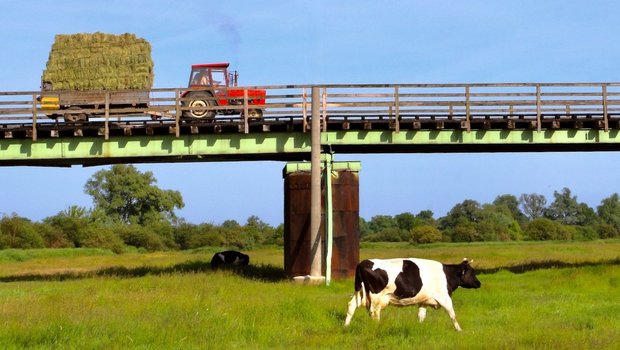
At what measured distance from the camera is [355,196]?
25328 mm

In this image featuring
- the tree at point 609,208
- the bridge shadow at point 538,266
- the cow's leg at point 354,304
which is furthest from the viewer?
the tree at point 609,208

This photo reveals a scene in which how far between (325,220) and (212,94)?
8986 mm

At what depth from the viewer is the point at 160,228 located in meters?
79.9

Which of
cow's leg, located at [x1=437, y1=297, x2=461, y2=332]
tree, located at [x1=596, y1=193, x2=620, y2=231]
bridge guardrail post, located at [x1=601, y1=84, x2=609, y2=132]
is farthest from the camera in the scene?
tree, located at [x1=596, y1=193, x2=620, y2=231]

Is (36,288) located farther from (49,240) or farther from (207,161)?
(49,240)

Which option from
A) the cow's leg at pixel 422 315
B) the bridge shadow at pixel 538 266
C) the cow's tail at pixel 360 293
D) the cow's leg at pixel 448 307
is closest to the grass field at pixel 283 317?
the cow's leg at pixel 422 315

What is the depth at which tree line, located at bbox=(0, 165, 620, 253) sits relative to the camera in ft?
225

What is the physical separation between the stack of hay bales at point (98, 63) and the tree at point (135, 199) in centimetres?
6995

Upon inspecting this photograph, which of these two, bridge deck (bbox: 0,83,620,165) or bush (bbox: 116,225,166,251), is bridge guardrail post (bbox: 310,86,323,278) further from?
bush (bbox: 116,225,166,251)

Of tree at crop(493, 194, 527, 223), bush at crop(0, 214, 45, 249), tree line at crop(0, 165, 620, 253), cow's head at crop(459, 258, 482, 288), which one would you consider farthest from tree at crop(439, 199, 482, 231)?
cow's head at crop(459, 258, 482, 288)

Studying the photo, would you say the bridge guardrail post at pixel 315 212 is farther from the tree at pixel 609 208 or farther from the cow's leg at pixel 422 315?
the tree at pixel 609 208

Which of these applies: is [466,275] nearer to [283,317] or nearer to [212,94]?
[283,317]

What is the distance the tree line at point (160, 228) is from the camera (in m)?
68.6

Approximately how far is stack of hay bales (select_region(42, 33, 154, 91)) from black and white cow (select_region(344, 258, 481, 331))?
66.2 feet
